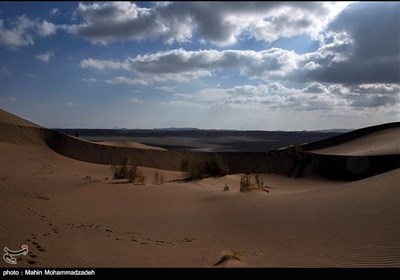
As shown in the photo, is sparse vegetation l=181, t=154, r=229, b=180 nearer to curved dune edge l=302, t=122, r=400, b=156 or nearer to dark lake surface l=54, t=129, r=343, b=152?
curved dune edge l=302, t=122, r=400, b=156

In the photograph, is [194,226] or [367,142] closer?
[194,226]

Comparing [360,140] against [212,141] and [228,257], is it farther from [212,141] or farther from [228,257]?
[212,141]

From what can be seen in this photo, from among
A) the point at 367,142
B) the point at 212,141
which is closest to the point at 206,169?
the point at 367,142

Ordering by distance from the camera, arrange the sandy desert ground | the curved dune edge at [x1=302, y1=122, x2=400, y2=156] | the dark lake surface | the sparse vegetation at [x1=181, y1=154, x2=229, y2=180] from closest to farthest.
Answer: the sandy desert ground, the sparse vegetation at [x1=181, y1=154, x2=229, y2=180], the curved dune edge at [x1=302, y1=122, x2=400, y2=156], the dark lake surface

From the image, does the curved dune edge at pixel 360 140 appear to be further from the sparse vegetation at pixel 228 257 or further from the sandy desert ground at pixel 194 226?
the sparse vegetation at pixel 228 257

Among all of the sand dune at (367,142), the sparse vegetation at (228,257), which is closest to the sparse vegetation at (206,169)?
the sand dune at (367,142)

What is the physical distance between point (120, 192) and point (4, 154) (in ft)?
46.7

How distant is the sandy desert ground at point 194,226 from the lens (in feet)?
23.9

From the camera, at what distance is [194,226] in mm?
10203

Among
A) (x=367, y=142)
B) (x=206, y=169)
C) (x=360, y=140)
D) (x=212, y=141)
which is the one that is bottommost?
(x=206, y=169)

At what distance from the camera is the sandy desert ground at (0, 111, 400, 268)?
23.9 ft

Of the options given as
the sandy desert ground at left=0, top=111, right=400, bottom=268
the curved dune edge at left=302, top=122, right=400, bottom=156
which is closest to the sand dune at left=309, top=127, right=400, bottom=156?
the curved dune edge at left=302, top=122, right=400, bottom=156

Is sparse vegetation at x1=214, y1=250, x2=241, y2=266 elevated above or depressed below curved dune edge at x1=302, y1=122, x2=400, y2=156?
below
